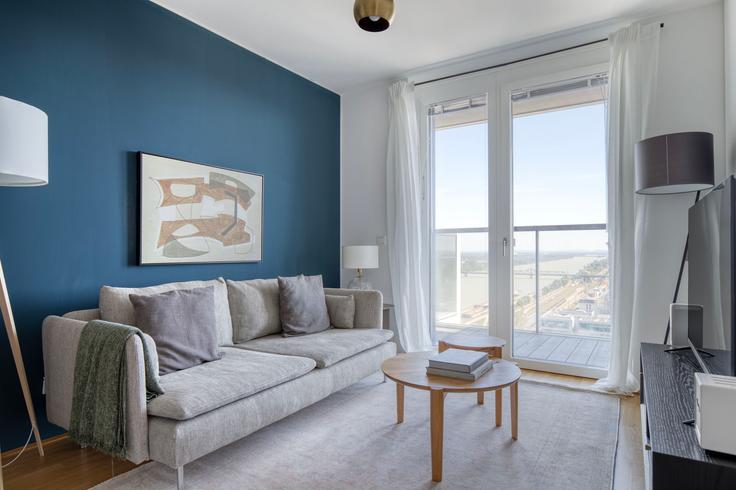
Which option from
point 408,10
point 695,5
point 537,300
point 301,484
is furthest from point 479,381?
point 695,5

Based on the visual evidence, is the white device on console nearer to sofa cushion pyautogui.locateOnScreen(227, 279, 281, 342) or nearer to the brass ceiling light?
the brass ceiling light

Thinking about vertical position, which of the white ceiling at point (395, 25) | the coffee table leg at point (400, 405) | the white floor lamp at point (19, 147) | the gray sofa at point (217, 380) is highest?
the white ceiling at point (395, 25)

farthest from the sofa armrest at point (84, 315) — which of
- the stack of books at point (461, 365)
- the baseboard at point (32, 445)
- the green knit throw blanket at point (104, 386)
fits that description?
the stack of books at point (461, 365)

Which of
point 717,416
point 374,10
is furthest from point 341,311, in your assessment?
point 717,416

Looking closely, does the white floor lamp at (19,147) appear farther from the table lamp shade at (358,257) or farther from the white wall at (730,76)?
the white wall at (730,76)

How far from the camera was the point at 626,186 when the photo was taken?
3430 mm

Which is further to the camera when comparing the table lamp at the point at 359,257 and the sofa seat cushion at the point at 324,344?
the table lamp at the point at 359,257

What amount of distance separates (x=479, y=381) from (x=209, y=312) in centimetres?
165

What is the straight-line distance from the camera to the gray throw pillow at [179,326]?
7.86ft

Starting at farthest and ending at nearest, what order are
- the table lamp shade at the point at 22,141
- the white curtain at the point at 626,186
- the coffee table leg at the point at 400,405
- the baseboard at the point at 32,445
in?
the white curtain at the point at 626,186
the coffee table leg at the point at 400,405
the baseboard at the point at 32,445
the table lamp shade at the point at 22,141

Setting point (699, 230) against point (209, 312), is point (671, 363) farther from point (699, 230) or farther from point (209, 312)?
point (209, 312)

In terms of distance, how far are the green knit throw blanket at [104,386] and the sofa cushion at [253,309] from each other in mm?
1132

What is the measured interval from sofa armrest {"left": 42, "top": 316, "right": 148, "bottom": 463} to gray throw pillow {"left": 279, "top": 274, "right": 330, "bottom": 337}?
4.72 ft

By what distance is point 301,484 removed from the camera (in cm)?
201
